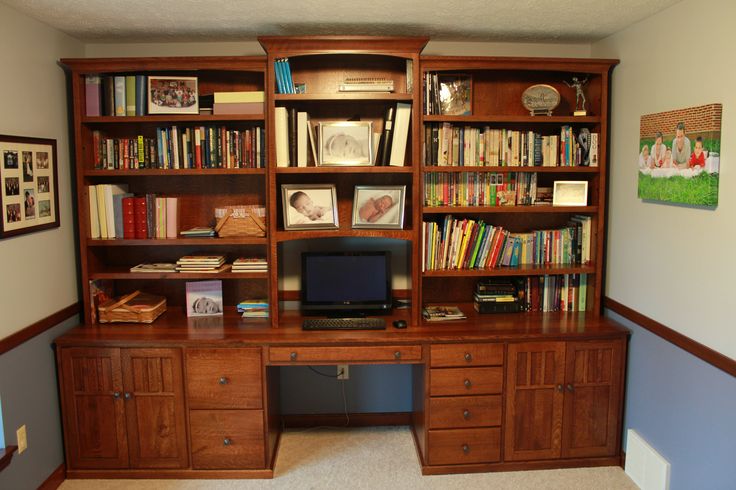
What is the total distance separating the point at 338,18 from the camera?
108 inches

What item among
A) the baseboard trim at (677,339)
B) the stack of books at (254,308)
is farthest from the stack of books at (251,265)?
the baseboard trim at (677,339)

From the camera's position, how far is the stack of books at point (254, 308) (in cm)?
316

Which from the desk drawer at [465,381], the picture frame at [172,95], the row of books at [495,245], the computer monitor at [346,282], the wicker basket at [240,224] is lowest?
the desk drawer at [465,381]

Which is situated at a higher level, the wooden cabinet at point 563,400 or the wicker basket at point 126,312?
the wicker basket at point 126,312

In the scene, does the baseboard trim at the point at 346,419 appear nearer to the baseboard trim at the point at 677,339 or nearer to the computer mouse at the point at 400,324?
the computer mouse at the point at 400,324

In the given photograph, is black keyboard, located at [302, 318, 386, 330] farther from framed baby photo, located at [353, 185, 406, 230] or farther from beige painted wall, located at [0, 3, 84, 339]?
beige painted wall, located at [0, 3, 84, 339]

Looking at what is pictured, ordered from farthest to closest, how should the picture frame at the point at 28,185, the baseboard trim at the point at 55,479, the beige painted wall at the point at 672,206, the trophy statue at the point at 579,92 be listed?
the trophy statue at the point at 579,92 → the baseboard trim at the point at 55,479 → the picture frame at the point at 28,185 → the beige painted wall at the point at 672,206

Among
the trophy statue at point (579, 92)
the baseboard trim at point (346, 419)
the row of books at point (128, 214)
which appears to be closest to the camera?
the row of books at point (128, 214)

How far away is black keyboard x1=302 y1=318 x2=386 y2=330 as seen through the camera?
9.72 feet

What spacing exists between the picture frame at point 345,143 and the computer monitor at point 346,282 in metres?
0.53

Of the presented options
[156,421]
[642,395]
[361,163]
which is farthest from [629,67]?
[156,421]

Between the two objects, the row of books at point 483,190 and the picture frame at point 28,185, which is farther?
the row of books at point 483,190

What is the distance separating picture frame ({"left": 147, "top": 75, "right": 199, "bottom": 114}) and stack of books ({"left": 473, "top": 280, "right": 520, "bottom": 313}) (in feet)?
6.23

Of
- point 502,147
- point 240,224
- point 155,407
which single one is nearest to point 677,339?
point 502,147
